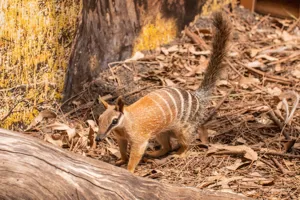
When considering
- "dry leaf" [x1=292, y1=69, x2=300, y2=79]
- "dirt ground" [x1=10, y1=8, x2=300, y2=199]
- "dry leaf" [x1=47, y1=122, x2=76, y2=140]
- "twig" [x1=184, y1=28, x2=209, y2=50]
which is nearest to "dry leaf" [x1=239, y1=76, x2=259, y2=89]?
"dirt ground" [x1=10, y1=8, x2=300, y2=199]

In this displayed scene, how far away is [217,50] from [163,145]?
2.63 feet

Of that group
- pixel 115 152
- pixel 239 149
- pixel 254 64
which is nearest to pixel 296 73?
pixel 254 64

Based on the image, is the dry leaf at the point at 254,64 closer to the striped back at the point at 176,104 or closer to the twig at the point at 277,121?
the twig at the point at 277,121

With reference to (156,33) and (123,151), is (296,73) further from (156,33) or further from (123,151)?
(123,151)

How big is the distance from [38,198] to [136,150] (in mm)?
1097

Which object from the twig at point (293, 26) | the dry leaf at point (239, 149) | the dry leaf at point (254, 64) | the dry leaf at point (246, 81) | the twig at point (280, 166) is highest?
the twig at point (293, 26)

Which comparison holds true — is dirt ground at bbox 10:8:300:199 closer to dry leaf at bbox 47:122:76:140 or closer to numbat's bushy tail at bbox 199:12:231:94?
dry leaf at bbox 47:122:76:140

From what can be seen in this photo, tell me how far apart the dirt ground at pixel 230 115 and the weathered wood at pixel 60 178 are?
54 centimetres

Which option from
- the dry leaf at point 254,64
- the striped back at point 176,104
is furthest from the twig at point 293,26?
the striped back at point 176,104

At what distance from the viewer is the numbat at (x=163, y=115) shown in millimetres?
3471

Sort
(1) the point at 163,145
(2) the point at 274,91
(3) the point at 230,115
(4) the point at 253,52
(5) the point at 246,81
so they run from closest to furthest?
1. (1) the point at 163,145
2. (3) the point at 230,115
3. (2) the point at 274,91
4. (5) the point at 246,81
5. (4) the point at 253,52

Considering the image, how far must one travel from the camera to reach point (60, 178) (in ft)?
8.75

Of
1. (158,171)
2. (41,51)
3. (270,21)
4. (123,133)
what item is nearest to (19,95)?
(41,51)

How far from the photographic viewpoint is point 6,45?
3734 mm
